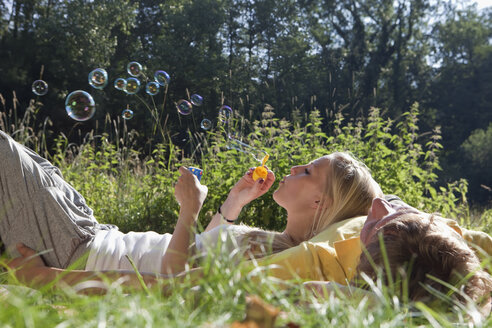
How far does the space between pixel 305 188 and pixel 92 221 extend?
43.4 inches

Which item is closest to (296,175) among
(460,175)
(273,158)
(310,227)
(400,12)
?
(310,227)

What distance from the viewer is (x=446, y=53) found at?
87.8 feet

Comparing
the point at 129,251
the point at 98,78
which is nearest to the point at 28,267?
the point at 129,251

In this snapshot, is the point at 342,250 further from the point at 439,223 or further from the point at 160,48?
the point at 160,48

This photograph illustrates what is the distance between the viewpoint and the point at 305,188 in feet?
9.05

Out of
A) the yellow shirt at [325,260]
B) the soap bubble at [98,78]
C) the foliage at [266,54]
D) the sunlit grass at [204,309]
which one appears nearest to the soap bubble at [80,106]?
the soap bubble at [98,78]

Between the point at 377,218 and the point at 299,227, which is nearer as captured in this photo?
the point at 377,218

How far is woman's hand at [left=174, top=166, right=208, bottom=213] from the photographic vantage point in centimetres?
245

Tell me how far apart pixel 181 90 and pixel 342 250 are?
18.2 m

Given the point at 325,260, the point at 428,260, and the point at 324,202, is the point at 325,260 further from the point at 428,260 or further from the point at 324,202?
the point at 324,202

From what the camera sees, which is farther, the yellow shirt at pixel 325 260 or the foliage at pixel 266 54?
the foliage at pixel 266 54

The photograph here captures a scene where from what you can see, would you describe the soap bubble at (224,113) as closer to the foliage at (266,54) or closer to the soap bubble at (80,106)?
the soap bubble at (80,106)

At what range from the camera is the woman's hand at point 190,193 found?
8.02 ft

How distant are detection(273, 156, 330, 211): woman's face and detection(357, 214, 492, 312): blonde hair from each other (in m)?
1.05
